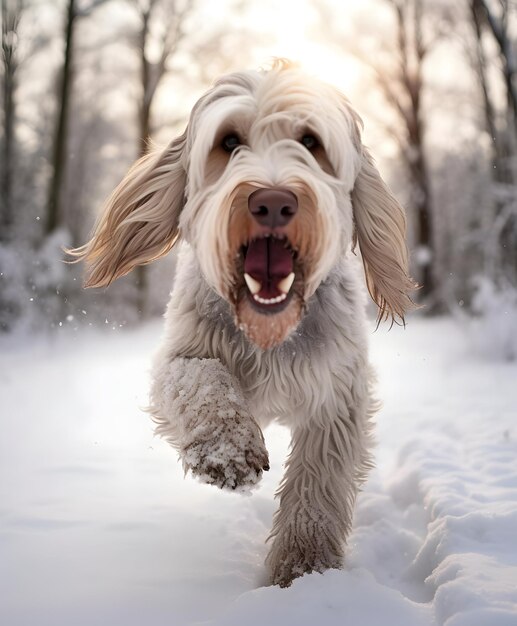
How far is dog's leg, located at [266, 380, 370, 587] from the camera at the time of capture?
10.1ft

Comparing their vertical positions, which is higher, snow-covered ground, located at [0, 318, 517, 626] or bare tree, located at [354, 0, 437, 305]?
bare tree, located at [354, 0, 437, 305]

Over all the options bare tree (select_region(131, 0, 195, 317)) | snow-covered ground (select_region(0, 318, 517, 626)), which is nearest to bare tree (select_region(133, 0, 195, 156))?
bare tree (select_region(131, 0, 195, 317))

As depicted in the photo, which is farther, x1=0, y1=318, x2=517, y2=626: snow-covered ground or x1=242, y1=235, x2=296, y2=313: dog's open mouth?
x1=242, y1=235, x2=296, y2=313: dog's open mouth

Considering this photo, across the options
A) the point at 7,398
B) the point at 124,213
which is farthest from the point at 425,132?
the point at 124,213

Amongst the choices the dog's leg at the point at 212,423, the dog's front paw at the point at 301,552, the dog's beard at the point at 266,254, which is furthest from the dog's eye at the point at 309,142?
the dog's front paw at the point at 301,552

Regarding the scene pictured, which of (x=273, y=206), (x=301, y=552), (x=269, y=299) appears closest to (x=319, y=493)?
(x=301, y=552)

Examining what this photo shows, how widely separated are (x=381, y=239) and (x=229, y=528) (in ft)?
5.16

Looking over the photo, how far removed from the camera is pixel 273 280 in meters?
2.70

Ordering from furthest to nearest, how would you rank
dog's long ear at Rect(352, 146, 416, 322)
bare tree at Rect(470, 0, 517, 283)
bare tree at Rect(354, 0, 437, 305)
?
1. bare tree at Rect(354, 0, 437, 305)
2. bare tree at Rect(470, 0, 517, 283)
3. dog's long ear at Rect(352, 146, 416, 322)

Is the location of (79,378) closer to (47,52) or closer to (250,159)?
(250,159)

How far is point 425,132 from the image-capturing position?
16859 millimetres

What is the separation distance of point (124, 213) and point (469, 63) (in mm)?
15789

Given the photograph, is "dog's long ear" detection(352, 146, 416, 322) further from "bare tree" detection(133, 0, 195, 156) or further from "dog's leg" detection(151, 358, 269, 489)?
"bare tree" detection(133, 0, 195, 156)

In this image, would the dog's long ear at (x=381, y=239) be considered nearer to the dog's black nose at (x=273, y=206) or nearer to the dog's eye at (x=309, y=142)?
the dog's eye at (x=309, y=142)
